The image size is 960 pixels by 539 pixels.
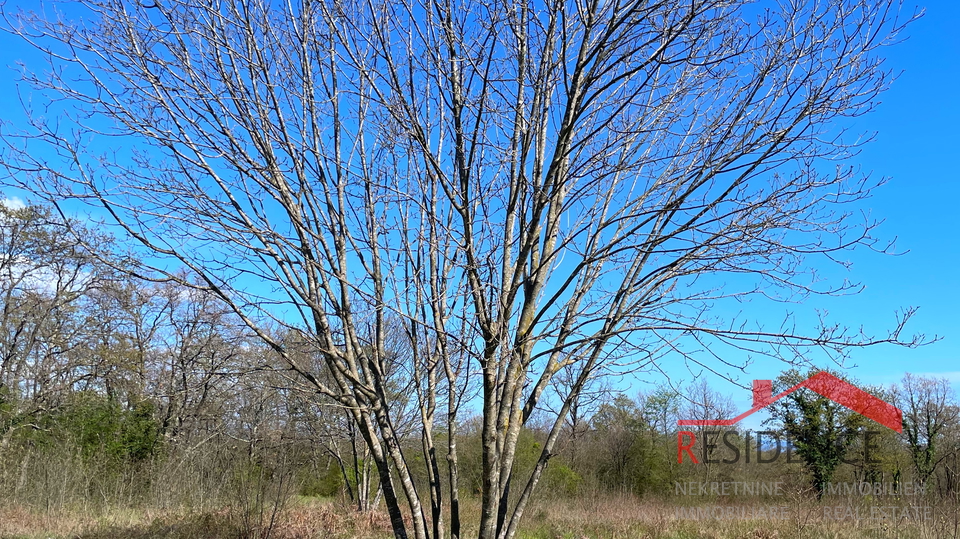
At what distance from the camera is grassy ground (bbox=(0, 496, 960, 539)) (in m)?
6.98

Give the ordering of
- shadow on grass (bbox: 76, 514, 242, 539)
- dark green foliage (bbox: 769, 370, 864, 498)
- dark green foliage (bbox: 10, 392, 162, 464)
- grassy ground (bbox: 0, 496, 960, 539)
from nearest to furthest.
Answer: shadow on grass (bbox: 76, 514, 242, 539), grassy ground (bbox: 0, 496, 960, 539), dark green foliage (bbox: 10, 392, 162, 464), dark green foliage (bbox: 769, 370, 864, 498)

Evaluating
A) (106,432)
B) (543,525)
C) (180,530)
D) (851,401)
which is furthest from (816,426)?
(106,432)

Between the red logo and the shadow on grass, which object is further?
the red logo

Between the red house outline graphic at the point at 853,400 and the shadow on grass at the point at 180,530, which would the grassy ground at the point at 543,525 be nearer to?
the shadow on grass at the point at 180,530

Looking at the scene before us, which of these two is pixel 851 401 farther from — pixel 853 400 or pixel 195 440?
pixel 195 440

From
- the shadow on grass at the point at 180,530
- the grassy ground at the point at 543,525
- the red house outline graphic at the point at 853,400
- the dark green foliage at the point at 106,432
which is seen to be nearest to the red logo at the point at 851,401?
the red house outline graphic at the point at 853,400

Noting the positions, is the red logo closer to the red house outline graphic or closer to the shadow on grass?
the red house outline graphic

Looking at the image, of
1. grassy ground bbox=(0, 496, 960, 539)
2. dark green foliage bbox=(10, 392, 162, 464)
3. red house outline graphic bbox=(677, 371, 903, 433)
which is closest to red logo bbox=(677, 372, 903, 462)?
red house outline graphic bbox=(677, 371, 903, 433)

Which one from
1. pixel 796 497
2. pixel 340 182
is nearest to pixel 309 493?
pixel 796 497

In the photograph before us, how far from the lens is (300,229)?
9.05 feet

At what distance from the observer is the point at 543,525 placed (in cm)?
1058

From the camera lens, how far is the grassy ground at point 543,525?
698 cm

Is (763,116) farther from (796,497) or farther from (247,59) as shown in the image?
(796,497)

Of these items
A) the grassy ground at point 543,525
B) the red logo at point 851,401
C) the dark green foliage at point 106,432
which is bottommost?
the grassy ground at point 543,525
